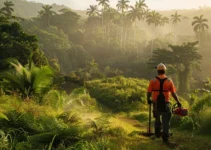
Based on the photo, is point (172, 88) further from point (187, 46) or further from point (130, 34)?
point (130, 34)

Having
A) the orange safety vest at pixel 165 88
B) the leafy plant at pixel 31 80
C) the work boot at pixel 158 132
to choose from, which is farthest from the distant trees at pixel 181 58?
the orange safety vest at pixel 165 88

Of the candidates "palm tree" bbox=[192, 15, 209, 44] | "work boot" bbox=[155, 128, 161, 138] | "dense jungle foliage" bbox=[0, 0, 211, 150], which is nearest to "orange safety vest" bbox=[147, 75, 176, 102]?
"work boot" bbox=[155, 128, 161, 138]

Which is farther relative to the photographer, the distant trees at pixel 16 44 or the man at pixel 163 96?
the distant trees at pixel 16 44

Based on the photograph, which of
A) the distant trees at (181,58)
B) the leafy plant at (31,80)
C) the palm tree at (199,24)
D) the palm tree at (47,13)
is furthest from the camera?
the palm tree at (47,13)

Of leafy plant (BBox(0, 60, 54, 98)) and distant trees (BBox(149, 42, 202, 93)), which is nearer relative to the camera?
leafy plant (BBox(0, 60, 54, 98))

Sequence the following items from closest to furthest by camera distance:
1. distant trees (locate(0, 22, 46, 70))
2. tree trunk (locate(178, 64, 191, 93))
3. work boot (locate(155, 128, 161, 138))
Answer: work boot (locate(155, 128, 161, 138)), distant trees (locate(0, 22, 46, 70)), tree trunk (locate(178, 64, 191, 93))

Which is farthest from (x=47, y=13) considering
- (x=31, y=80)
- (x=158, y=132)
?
(x=158, y=132)

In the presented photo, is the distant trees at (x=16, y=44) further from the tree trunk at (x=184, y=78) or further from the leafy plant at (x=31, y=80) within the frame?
the tree trunk at (x=184, y=78)

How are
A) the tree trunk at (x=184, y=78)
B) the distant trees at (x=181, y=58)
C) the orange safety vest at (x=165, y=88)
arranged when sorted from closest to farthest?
1. the orange safety vest at (x=165, y=88)
2. the distant trees at (x=181, y=58)
3. the tree trunk at (x=184, y=78)

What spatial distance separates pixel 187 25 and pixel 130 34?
47.2m

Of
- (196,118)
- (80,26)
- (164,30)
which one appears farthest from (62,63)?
(164,30)

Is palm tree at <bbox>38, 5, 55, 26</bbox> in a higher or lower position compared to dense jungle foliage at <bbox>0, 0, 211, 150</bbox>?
higher

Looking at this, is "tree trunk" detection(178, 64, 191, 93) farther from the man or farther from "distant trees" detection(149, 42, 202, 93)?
the man

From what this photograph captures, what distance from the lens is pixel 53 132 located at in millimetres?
6680
